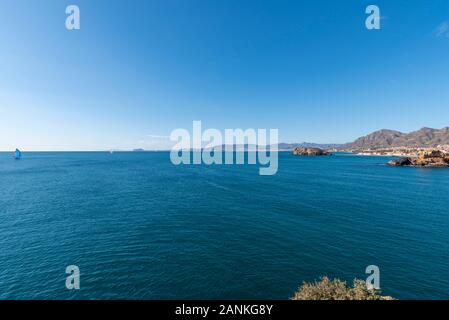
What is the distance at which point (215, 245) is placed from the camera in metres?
33.2

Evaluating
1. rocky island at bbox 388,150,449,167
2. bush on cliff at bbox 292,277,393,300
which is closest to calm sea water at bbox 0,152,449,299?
bush on cliff at bbox 292,277,393,300

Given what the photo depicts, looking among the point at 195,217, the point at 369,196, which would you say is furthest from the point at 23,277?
the point at 369,196

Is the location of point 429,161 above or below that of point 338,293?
above

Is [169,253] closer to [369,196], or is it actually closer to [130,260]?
[130,260]

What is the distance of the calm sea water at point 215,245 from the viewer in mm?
23828

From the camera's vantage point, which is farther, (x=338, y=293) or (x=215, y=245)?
(x=215, y=245)

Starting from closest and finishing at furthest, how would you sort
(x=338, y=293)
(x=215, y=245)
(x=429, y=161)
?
(x=338, y=293) < (x=215, y=245) < (x=429, y=161)

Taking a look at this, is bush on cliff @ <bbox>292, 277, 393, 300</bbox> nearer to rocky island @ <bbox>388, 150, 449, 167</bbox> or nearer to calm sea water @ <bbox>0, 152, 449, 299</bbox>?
calm sea water @ <bbox>0, 152, 449, 299</bbox>

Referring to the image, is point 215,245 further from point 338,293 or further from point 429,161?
point 429,161

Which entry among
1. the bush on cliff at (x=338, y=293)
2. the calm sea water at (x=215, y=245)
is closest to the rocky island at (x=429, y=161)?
the calm sea water at (x=215, y=245)

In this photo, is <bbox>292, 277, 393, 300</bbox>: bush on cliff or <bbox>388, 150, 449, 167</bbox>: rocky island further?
<bbox>388, 150, 449, 167</bbox>: rocky island

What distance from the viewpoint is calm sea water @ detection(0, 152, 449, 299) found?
23.8 m

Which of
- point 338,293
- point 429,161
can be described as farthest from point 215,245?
point 429,161
